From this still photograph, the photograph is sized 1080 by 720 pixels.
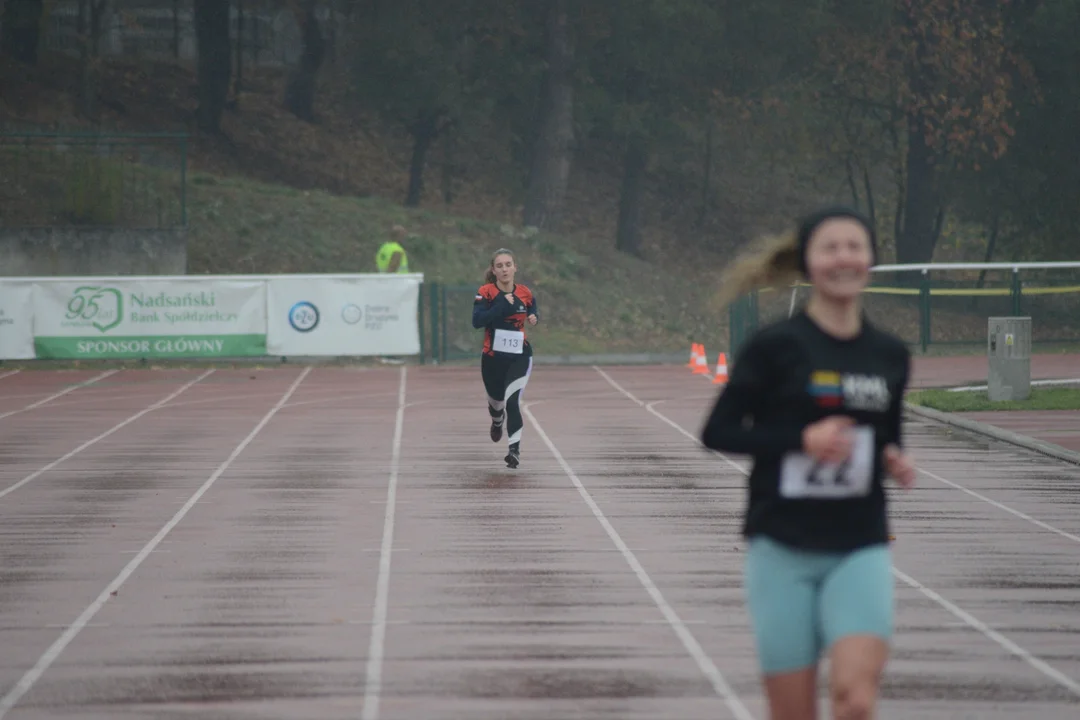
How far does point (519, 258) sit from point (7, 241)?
12.5m

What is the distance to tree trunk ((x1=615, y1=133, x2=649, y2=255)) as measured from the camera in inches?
1907

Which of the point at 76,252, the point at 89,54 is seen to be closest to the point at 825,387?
the point at 76,252

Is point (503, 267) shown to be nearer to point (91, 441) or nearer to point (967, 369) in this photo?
point (91, 441)

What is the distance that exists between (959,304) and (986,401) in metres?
11.6

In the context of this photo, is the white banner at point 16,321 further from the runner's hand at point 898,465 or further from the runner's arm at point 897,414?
the runner's hand at point 898,465

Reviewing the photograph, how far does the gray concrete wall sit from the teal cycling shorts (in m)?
29.6

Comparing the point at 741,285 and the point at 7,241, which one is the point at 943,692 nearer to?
the point at 741,285

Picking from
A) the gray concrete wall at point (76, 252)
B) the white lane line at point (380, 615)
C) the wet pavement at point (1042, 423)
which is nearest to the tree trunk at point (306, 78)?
the gray concrete wall at point (76, 252)

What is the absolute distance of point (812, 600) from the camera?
15.5ft

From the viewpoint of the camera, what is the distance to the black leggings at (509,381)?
15.6 metres

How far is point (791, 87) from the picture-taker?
45.6 m

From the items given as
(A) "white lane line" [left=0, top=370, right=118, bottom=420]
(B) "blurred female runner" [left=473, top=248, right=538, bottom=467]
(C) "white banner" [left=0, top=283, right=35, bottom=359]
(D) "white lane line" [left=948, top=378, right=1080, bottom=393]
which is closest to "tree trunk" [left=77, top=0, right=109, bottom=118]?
(C) "white banner" [left=0, top=283, right=35, bottom=359]

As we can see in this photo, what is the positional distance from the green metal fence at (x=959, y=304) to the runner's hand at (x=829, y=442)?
25265 mm

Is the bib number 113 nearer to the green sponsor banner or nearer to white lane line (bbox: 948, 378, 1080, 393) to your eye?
white lane line (bbox: 948, 378, 1080, 393)
